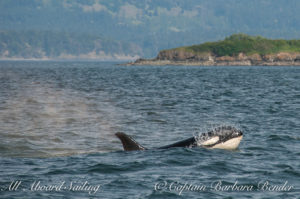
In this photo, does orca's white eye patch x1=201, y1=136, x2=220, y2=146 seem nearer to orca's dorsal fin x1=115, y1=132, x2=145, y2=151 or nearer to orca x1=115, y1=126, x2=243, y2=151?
orca x1=115, y1=126, x2=243, y2=151

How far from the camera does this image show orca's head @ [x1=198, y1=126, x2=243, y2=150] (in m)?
19.9

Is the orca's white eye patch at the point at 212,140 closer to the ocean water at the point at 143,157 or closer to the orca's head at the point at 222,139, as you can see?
the orca's head at the point at 222,139

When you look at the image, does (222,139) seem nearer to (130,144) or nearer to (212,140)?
(212,140)

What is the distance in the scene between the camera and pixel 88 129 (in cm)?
2659

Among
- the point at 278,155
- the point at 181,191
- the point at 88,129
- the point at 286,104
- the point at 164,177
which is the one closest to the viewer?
the point at 181,191

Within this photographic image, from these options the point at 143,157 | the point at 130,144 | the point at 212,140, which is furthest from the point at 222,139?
the point at 130,144

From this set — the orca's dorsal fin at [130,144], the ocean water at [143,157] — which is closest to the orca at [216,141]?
the orca's dorsal fin at [130,144]

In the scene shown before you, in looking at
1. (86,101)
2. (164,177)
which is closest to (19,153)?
(164,177)

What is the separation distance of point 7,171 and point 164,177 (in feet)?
16.8

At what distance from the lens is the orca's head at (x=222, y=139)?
65.3 ft

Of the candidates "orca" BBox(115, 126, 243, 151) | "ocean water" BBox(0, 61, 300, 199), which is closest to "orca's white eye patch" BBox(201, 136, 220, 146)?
"orca" BBox(115, 126, 243, 151)

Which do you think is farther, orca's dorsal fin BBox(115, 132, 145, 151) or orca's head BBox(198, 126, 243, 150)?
orca's head BBox(198, 126, 243, 150)

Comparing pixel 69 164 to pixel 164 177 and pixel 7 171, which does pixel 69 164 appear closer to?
pixel 7 171

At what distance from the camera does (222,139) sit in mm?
19875
